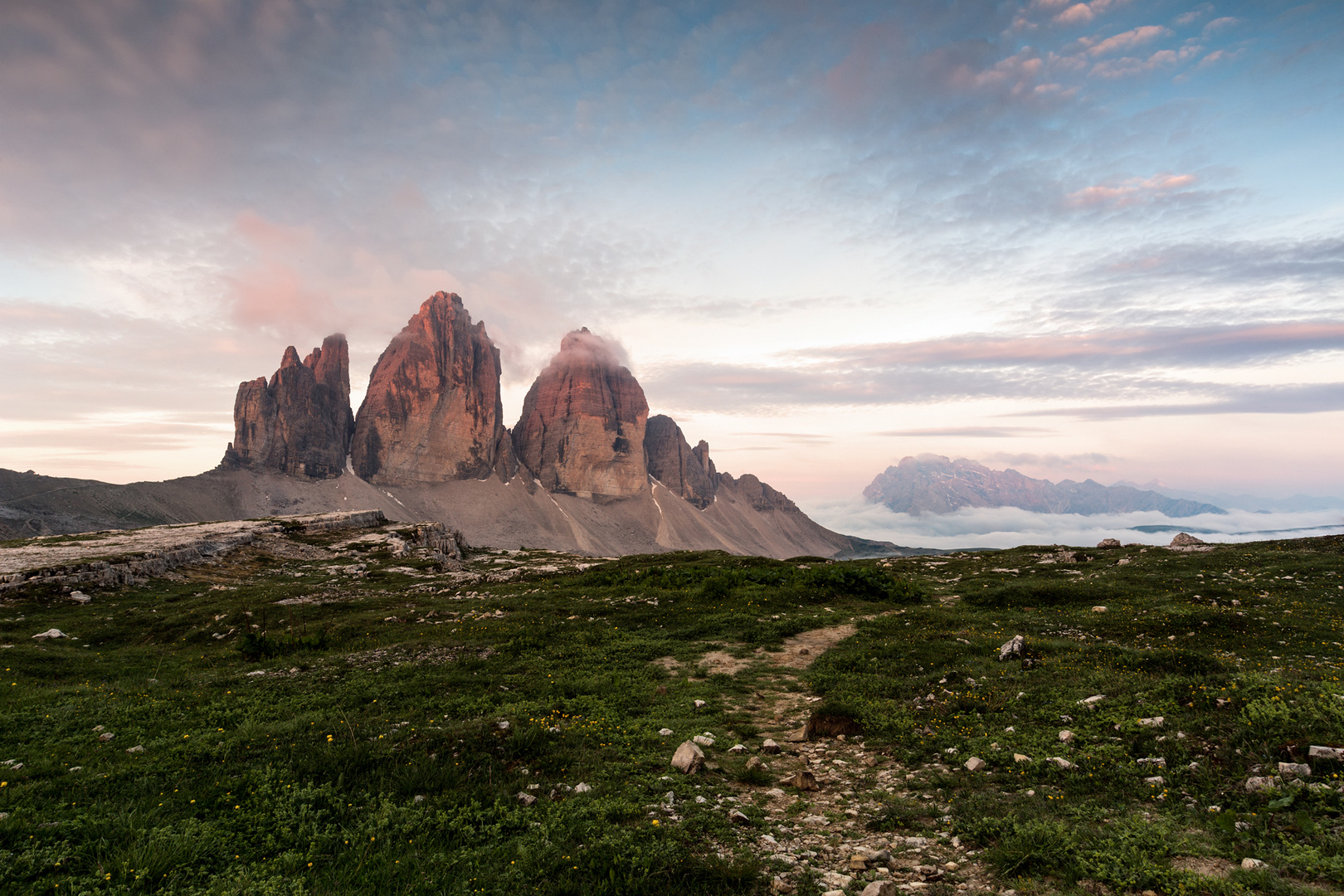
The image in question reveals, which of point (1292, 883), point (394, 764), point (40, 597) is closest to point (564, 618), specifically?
point (394, 764)

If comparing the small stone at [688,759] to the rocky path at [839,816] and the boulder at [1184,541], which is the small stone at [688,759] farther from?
the boulder at [1184,541]

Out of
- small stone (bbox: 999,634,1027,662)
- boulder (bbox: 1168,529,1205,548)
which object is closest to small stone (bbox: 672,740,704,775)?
small stone (bbox: 999,634,1027,662)

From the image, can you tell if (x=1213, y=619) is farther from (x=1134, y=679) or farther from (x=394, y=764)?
(x=394, y=764)

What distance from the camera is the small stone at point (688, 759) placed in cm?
1001

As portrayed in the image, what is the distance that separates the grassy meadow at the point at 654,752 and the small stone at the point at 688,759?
0.92ft

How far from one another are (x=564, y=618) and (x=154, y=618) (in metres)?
19.5

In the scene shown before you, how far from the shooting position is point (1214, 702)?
9.53 m

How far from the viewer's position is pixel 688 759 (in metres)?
10.1

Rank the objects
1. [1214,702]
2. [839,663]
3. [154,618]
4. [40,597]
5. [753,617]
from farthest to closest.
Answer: [40,597] → [154,618] → [753,617] → [839,663] → [1214,702]

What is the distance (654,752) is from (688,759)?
3.24 ft

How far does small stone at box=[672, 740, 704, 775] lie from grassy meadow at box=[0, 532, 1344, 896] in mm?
282

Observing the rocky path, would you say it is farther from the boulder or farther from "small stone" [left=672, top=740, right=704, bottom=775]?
the boulder

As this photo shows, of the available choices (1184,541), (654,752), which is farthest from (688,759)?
(1184,541)

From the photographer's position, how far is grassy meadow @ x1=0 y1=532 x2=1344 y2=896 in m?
6.68
